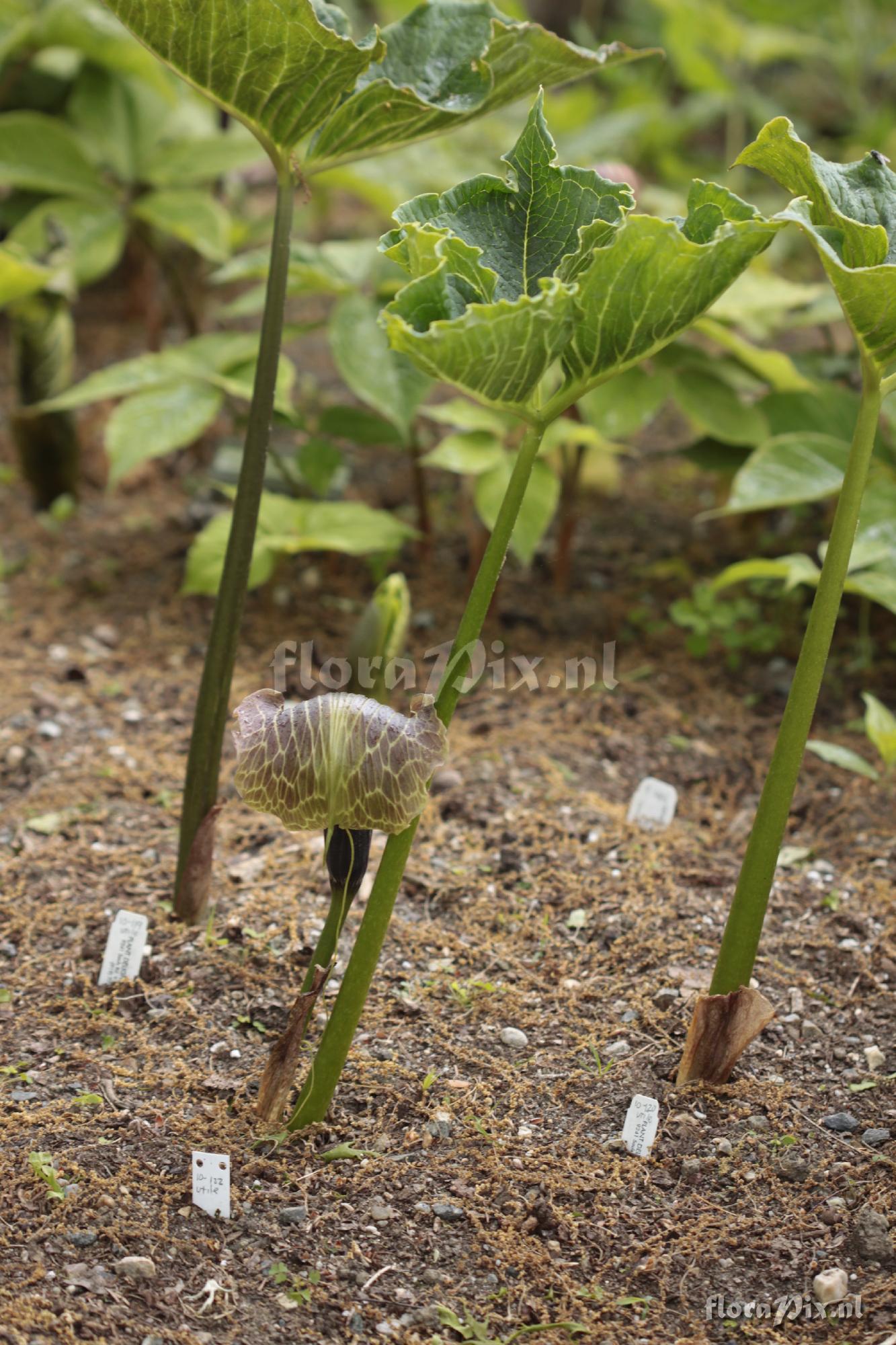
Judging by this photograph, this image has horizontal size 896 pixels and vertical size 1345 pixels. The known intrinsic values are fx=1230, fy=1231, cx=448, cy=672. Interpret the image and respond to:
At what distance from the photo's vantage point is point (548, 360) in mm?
1051

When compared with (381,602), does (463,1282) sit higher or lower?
lower

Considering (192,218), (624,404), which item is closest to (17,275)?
(192,218)

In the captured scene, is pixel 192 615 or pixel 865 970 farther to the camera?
pixel 192 615

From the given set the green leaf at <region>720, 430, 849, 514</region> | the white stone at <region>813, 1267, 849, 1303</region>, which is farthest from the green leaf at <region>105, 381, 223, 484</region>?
the white stone at <region>813, 1267, 849, 1303</region>

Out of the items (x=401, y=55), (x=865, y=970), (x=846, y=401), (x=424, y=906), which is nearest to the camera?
(x=401, y=55)

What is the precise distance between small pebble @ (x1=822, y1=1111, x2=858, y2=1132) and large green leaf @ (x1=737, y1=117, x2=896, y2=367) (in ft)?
2.54

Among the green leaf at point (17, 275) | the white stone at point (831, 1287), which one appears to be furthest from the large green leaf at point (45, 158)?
the white stone at point (831, 1287)

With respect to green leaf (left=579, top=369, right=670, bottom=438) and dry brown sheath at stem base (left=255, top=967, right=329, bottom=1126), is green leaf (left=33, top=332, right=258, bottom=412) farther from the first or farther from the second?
dry brown sheath at stem base (left=255, top=967, right=329, bottom=1126)

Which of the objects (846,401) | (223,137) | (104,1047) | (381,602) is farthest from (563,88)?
(104,1047)

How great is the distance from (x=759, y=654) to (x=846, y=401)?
49cm

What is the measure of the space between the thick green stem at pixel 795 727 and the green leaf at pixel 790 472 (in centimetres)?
82

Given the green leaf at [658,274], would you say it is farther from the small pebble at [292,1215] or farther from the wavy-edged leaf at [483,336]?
the small pebble at [292,1215]

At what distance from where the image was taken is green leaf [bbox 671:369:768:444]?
220 cm

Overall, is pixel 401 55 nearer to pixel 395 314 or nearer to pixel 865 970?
pixel 395 314
